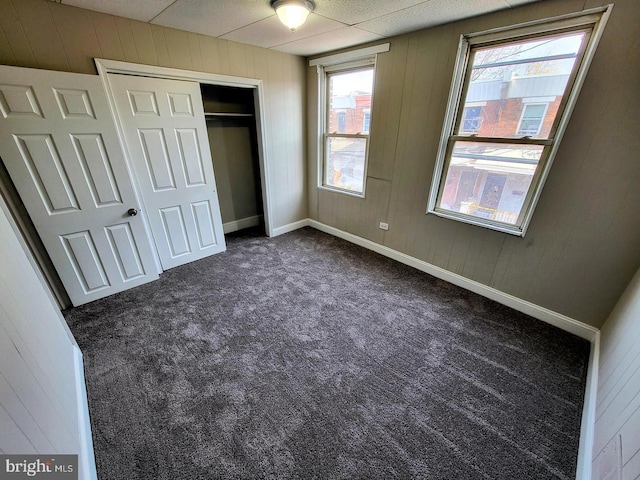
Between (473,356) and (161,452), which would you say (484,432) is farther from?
(161,452)

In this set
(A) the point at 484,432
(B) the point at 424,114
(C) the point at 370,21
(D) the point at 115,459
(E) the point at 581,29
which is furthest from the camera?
(B) the point at 424,114

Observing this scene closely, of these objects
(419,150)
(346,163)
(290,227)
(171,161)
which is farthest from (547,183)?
(171,161)

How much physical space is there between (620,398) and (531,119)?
1.88m

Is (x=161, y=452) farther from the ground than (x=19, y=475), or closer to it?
closer to it

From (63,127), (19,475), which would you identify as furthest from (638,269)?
(63,127)

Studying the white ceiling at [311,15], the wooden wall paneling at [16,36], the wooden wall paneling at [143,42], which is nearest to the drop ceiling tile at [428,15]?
the white ceiling at [311,15]

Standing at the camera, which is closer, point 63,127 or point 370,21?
point 63,127

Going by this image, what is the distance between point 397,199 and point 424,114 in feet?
3.01

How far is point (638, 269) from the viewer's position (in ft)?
5.89

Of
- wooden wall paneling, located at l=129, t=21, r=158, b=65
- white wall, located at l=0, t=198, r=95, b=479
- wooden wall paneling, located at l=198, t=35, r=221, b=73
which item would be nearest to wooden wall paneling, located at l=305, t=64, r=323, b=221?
wooden wall paneling, located at l=198, t=35, r=221, b=73

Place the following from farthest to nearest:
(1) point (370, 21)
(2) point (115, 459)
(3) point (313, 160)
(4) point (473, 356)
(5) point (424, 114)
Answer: (3) point (313, 160)
(5) point (424, 114)
(1) point (370, 21)
(4) point (473, 356)
(2) point (115, 459)

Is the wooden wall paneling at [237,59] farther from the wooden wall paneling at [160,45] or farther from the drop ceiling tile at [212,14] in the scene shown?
the wooden wall paneling at [160,45]

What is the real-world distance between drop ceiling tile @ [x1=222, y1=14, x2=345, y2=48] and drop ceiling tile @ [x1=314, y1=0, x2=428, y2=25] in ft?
0.43

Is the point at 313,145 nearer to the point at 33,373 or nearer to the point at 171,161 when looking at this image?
the point at 171,161
